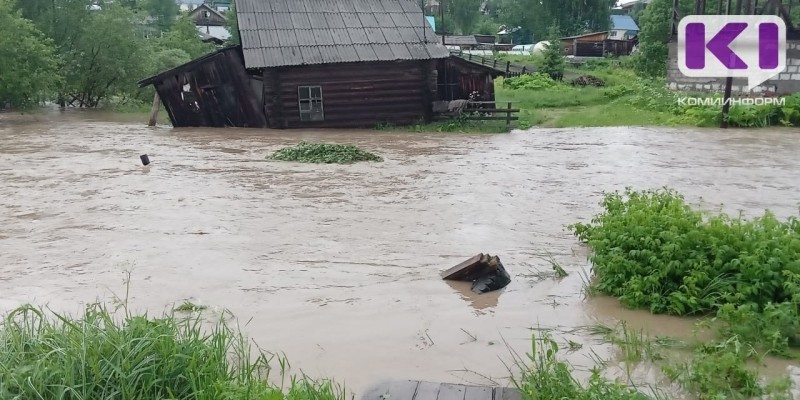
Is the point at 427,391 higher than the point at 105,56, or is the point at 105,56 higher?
the point at 105,56

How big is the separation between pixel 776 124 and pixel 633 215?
15.8m

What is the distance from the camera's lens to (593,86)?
111 ft

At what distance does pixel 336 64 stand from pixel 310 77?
0.95 metres

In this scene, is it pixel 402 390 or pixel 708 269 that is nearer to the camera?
pixel 402 390

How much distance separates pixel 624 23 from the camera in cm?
7456

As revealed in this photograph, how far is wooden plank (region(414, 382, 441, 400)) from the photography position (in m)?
4.17

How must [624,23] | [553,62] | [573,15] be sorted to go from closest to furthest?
[553,62]
[573,15]
[624,23]

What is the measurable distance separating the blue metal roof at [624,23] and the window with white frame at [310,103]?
57286 mm

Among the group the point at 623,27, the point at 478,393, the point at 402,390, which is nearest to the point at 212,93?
the point at 402,390

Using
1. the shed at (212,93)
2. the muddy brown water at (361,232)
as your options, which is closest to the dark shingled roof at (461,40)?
the shed at (212,93)

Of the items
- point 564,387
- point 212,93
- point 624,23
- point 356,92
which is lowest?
point 564,387

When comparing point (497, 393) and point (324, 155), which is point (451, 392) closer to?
point (497, 393)

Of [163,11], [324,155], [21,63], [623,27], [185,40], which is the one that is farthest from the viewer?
[623,27]

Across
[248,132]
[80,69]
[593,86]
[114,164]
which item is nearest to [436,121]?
[248,132]
